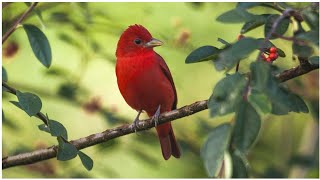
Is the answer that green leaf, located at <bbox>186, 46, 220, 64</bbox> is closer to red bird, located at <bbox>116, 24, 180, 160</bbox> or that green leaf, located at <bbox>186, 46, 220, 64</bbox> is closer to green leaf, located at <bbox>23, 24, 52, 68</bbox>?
green leaf, located at <bbox>23, 24, 52, 68</bbox>

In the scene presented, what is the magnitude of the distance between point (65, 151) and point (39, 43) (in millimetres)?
531

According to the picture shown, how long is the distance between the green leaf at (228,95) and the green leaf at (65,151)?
0.88m

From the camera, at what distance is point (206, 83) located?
199 inches

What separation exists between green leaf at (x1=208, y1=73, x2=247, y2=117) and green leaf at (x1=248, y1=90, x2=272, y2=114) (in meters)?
0.02

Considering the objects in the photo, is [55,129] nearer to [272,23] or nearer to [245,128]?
[272,23]

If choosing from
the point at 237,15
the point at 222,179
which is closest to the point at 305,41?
the point at 237,15

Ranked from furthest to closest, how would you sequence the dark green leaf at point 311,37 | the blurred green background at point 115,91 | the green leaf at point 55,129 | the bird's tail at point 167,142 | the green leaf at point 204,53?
the blurred green background at point 115,91 → the bird's tail at point 167,142 → the green leaf at point 55,129 → the green leaf at point 204,53 → the dark green leaf at point 311,37

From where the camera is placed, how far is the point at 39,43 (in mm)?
2613

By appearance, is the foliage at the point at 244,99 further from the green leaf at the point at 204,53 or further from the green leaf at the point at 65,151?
the green leaf at the point at 65,151

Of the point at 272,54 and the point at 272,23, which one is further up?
the point at 272,23

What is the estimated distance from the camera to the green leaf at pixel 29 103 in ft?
6.97

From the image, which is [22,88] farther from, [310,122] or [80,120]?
[310,122]

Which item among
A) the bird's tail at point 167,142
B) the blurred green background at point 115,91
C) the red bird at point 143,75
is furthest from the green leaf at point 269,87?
the bird's tail at point 167,142

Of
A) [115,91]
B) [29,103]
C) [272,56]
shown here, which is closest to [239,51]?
[272,56]
